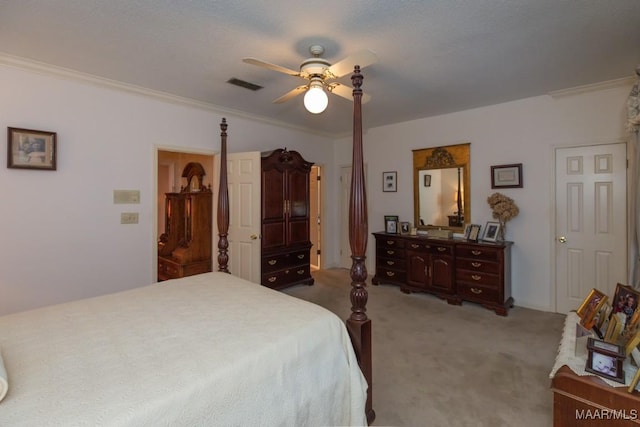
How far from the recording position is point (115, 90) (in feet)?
10.1

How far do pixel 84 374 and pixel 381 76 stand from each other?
3015 mm

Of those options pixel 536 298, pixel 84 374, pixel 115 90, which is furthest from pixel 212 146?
pixel 536 298

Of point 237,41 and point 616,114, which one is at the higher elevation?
point 237,41

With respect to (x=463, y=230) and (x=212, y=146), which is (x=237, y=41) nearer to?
(x=212, y=146)

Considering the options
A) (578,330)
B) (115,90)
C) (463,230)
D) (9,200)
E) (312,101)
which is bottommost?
(578,330)

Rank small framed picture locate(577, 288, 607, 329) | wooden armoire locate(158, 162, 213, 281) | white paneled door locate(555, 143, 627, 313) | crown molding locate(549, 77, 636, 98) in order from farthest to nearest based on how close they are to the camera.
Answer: wooden armoire locate(158, 162, 213, 281), white paneled door locate(555, 143, 627, 313), crown molding locate(549, 77, 636, 98), small framed picture locate(577, 288, 607, 329)

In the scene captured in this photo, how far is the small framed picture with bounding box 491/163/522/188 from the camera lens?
364 centimetres

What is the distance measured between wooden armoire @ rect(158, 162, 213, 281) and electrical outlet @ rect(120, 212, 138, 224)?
1037mm

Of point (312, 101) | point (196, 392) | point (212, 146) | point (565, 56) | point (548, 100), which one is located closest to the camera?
point (196, 392)

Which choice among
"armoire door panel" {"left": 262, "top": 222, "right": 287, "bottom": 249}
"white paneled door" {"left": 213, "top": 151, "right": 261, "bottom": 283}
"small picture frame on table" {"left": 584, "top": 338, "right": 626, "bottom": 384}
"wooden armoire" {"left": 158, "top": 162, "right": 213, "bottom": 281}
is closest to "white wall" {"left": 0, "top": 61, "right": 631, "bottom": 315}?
"white paneled door" {"left": 213, "top": 151, "right": 261, "bottom": 283}

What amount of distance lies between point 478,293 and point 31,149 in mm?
4817

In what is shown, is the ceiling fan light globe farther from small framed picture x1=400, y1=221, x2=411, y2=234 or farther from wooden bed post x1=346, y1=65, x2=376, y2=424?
small framed picture x1=400, y1=221, x2=411, y2=234

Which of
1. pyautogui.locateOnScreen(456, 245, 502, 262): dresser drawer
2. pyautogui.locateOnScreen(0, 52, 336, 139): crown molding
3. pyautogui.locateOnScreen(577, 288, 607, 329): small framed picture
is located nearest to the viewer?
pyautogui.locateOnScreen(577, 288, 607, 329): small framed picture

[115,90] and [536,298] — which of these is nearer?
[115,90]
